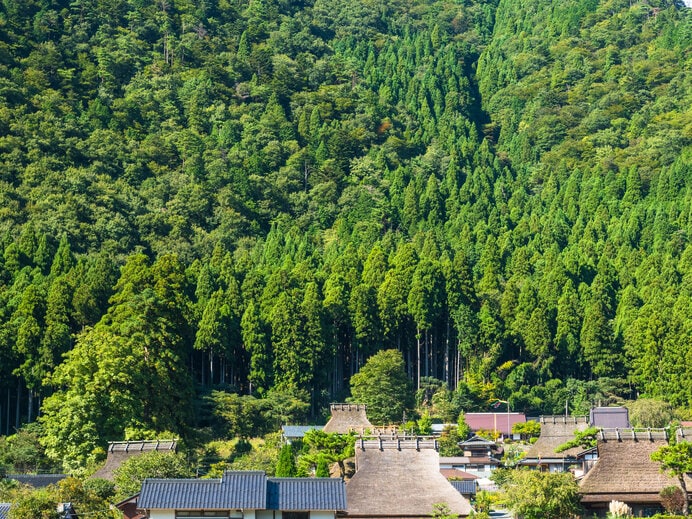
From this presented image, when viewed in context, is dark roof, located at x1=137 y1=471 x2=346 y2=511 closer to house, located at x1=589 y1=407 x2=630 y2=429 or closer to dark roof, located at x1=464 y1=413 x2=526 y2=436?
house, located at x1=589 y1=407 x2=630 y2=429

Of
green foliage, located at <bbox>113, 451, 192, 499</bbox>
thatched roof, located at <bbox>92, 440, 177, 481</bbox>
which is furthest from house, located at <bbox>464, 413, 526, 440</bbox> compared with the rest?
green foliage, located at <bbox>113, 451, 192, 499</bbox>

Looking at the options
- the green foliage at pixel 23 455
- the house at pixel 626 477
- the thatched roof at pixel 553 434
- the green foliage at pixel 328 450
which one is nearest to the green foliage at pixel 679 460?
the house at pixel 626 477

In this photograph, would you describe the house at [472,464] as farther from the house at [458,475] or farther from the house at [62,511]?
the house at [62,511]

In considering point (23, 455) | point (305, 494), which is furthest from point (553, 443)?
point (23, 455)

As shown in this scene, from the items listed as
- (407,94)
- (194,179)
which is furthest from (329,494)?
(407,94)

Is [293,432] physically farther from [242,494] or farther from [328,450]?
[242,494]

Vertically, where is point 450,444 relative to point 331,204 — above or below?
below

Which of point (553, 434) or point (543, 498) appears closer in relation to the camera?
point (543, 498)
